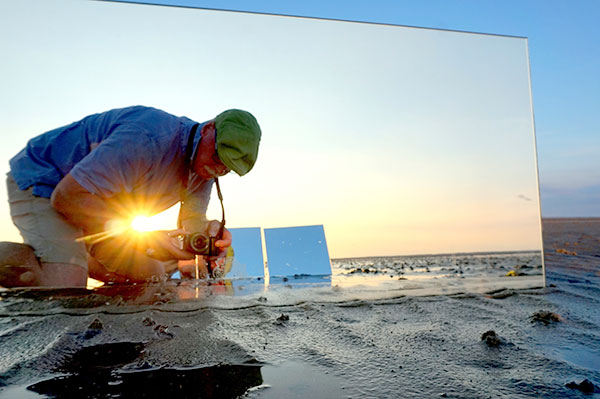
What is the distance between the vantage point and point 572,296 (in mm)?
3189

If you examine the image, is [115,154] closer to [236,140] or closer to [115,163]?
[115,163]

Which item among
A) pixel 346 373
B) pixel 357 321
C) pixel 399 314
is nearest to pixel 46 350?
pixel 346 373

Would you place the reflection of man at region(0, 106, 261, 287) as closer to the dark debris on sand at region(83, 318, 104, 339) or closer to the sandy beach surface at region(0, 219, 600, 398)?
the sandy beach surface at region(0, 219, 600, 398)

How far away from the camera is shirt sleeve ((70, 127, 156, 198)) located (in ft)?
7.78

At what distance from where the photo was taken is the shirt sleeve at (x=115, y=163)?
7.78ft

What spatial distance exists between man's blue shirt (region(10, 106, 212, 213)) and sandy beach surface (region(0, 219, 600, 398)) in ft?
2.67

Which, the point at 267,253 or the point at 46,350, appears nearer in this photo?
the point at 46,350

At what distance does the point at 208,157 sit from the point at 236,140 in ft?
1.01

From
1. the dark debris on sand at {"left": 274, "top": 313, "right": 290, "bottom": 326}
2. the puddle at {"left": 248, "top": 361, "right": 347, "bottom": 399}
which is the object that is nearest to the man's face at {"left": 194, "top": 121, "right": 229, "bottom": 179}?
the dark debris on sand at {"left": 274, "top": 313, "right": 290, "bottom": 326}

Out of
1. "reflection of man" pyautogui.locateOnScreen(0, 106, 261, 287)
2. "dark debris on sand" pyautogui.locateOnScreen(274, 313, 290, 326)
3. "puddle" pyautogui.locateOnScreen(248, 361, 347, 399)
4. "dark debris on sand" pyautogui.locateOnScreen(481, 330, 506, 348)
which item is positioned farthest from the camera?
"reflection of man" pyautogui.locateOnScreen(0, 106, 261, 287)

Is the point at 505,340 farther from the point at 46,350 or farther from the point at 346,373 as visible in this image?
the point at 46,350

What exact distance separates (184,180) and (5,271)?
141 cm

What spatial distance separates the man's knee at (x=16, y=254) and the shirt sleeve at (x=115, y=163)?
858mm

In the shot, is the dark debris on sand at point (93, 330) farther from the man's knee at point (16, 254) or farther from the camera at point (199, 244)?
the man's knee at point (16, 254)
